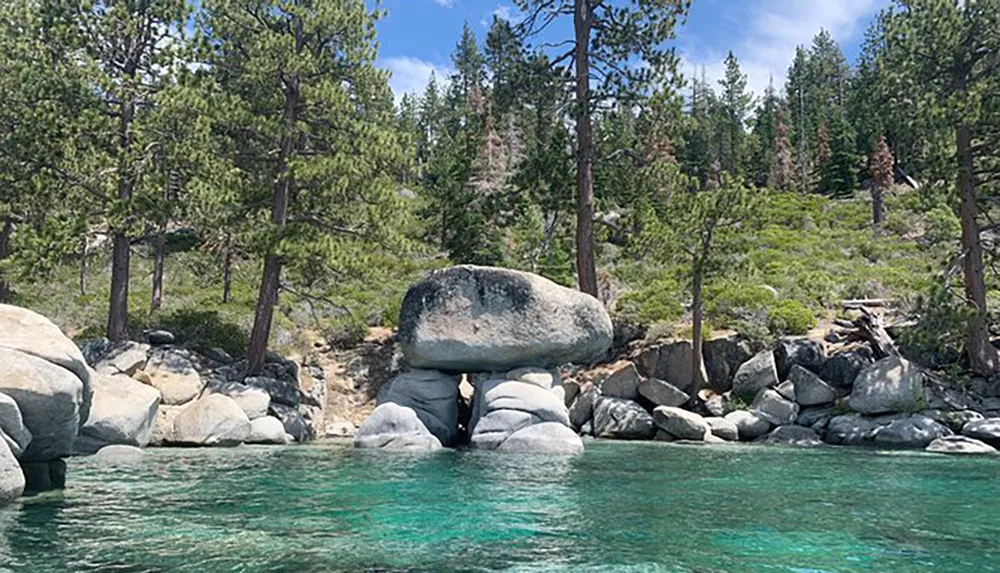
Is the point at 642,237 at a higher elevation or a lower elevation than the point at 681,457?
higher

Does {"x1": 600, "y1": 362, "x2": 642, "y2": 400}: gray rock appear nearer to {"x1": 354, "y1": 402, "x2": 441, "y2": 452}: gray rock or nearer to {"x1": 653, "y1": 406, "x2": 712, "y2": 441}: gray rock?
{"x1": 653, "y1": 406, "x2": 712, "y2": 441}: gray rock

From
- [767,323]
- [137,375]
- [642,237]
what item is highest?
[642,237]

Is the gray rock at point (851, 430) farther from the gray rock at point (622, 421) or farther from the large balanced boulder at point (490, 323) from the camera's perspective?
the large balanced boulder at point (490, 323)

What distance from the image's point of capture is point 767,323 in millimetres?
23562

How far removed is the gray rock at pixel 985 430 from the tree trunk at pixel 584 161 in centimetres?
974

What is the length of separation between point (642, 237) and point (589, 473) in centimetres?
1021

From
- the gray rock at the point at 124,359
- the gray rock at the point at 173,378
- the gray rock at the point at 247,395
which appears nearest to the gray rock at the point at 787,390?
the gray rock at the point at 247,395

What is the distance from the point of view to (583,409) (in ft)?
69.0

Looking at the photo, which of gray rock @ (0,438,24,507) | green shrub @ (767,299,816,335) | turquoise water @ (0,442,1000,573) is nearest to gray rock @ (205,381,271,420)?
turquoise water @ (0,442,1000,573)

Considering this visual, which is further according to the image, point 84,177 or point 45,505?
point 84,177

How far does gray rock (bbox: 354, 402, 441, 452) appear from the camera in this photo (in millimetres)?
16391

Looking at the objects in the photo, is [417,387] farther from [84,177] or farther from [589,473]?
[84,177]

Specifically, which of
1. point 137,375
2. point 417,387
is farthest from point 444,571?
point 137,375

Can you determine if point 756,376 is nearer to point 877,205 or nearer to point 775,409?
point 775,409
